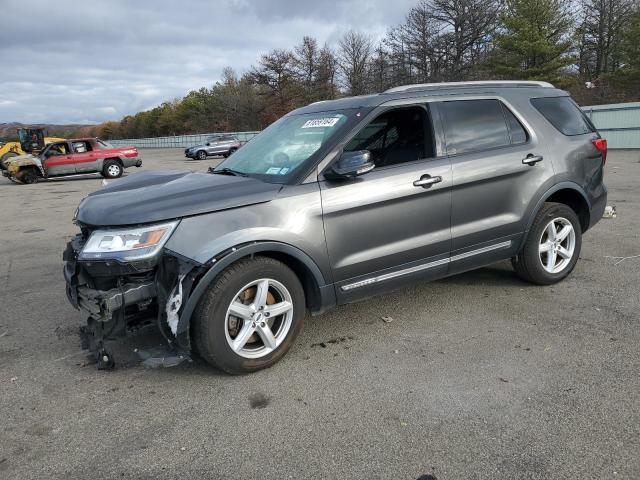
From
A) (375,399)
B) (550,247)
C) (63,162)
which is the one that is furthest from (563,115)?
(63,162)

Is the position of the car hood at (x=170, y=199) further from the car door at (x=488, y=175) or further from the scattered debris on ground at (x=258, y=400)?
the car door at (x=488, y=175)

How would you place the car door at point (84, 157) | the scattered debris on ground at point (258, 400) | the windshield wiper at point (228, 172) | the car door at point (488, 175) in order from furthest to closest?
the car door at point (84, 157)
the car door at point (488, 175)
the windshield wiper at point (228, 172)
the scattered debris on ground at point (258, 400)

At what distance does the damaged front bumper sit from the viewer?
3211 millimetres

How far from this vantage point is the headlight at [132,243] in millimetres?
3207

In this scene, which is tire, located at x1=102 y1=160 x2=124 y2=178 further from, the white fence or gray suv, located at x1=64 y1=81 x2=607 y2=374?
the white fence

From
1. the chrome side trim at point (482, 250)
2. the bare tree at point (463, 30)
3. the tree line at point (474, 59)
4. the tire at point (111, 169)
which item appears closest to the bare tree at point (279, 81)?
the tree line at point (474, 59)

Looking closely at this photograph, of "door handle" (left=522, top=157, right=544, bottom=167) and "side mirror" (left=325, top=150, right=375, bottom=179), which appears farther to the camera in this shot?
"door handle" (left=522, top=157, right=544, bottom=167)

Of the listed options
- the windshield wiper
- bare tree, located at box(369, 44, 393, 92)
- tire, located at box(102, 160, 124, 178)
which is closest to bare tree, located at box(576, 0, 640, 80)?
bare tree, located at box(369, 44, 393, 92)

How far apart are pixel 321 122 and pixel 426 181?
949 millimetres

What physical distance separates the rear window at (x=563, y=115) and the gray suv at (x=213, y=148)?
3102 centimetres

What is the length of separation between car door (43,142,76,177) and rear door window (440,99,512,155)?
20.2m

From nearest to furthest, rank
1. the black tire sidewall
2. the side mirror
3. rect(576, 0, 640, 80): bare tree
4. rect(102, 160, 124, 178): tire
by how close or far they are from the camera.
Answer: the side mirror → the black tire sidewall → rect(102, 160, 124, 178): tire → rect(576, 0, 640, 80): bare tree

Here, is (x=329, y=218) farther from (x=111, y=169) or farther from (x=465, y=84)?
(x=111, y=169)

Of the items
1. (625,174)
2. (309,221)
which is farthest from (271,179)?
(625,174)
